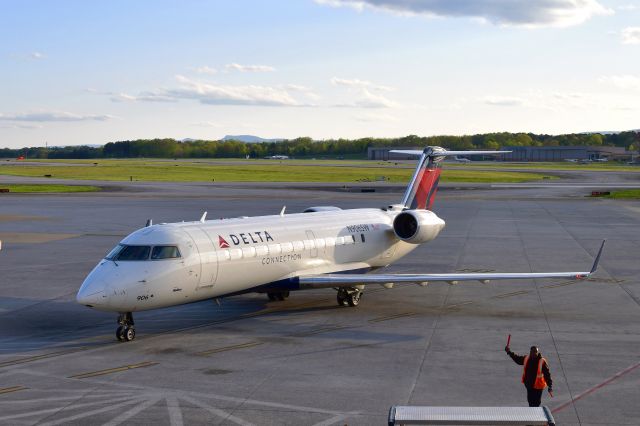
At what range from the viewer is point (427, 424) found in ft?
34.8

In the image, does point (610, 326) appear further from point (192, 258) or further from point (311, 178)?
point (311, 178)

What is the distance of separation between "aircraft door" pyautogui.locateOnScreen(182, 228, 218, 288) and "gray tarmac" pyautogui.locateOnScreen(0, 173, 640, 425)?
1.60m

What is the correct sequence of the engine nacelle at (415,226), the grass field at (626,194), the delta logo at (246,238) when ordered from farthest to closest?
the grass field at (626,194) → the engine nacelle at (415,226) → the delta logo at (246,238)

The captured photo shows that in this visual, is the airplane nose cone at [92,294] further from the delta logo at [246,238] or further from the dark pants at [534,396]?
the dark pants at [534,396]

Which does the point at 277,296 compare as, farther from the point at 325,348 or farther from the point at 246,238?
the point at 325,348

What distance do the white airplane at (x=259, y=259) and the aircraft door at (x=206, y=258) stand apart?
1.1 inches

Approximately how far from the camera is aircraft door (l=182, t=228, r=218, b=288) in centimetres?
2156

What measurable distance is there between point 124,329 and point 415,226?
1121 cm

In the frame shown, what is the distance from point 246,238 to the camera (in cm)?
2314

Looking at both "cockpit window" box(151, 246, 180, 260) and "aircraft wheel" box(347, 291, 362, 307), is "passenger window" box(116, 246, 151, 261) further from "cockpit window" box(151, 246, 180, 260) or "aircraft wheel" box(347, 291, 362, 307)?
"aircraft wheel" box(347, 291, 362, 307)

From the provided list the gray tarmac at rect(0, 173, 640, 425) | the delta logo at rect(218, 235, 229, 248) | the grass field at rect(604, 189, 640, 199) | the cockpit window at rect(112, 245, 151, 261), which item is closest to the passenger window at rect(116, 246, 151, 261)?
the cockpit window at rect(112, 245, 151, 261)

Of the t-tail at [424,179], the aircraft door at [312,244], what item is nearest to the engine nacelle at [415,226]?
the t-tail at [424,179]

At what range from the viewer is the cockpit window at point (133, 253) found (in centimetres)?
2073

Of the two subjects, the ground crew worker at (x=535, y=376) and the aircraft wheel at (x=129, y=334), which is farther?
the aircraft wheel at (x=129, y=334)
